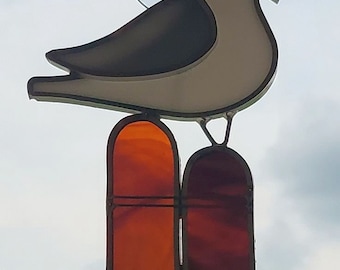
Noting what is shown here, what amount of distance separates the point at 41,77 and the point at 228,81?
1234mm

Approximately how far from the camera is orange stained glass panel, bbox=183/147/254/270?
5.91m

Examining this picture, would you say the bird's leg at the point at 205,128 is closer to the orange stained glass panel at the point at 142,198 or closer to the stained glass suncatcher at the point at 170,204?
the stained glass suncatcher at the point at 170,204

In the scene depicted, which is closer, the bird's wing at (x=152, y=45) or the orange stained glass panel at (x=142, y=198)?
the orange stained glass panel at (x=142, y=198)

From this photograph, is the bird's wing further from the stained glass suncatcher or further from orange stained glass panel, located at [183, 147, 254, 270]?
orange stained glass panel, located at [183, 147, 254, 270]

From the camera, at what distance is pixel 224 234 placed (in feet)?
19.6

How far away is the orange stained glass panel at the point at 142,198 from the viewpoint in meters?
5.93

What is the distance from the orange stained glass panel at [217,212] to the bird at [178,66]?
36cm

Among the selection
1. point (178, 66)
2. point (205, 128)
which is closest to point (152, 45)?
point (178, 66)

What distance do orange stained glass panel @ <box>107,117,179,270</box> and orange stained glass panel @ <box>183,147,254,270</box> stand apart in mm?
103

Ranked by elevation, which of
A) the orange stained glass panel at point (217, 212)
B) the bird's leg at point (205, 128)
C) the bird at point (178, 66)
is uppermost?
the bird at point (178, 66)

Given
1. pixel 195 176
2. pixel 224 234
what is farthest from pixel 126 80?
pixel 224 234

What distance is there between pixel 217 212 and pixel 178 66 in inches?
38.8

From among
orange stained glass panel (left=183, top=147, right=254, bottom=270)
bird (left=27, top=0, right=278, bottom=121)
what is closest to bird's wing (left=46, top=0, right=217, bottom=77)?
bird (left=27, top=0, right=278, bottom=121)

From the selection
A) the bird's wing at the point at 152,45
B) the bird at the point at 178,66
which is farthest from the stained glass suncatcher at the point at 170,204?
the bird's wing at the point at 152,45
